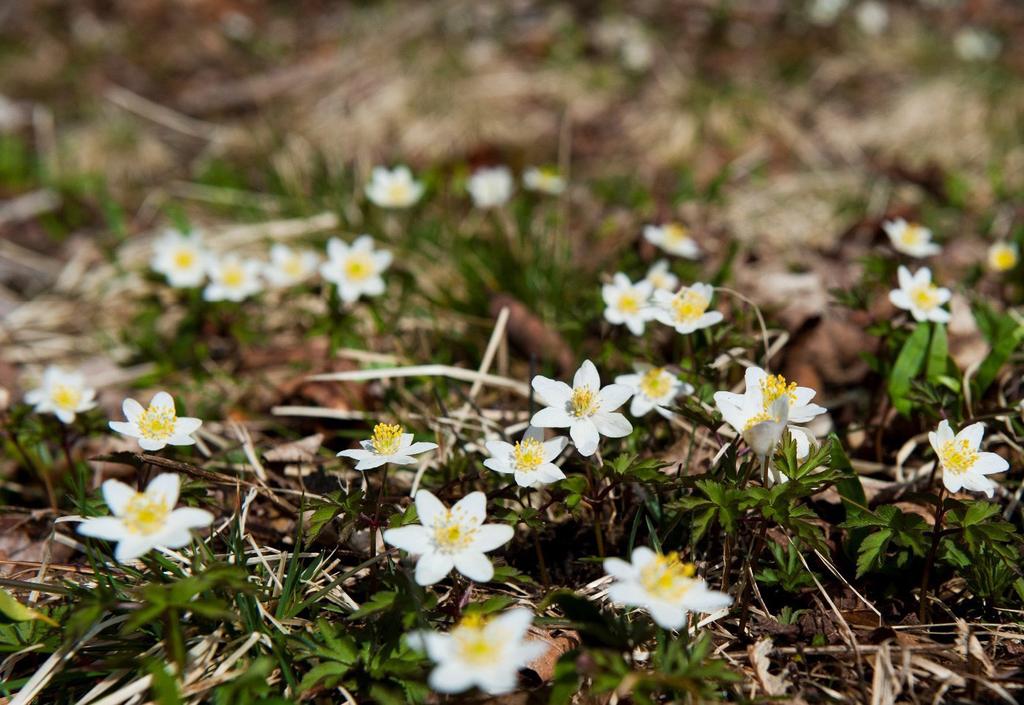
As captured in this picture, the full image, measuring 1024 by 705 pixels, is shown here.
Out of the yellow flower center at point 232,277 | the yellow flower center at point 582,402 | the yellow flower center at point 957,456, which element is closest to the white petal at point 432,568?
the yellow flower center at point 582,402

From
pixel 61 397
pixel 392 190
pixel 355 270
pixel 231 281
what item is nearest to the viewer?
pixel 61 397

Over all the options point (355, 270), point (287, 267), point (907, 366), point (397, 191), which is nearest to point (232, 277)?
point (287, 267)

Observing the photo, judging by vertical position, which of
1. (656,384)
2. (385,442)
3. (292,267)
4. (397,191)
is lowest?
(292,267)

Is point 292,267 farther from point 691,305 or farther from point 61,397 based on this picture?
point 691,305

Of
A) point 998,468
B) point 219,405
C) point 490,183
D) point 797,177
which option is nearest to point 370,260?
point 219,405

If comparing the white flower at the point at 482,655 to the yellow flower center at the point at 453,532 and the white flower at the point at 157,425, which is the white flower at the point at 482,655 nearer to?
the yellow flower center at the point at 453,532

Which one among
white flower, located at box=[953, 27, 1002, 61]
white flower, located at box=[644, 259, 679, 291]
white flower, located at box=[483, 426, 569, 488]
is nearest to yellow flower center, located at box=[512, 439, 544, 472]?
white flower, located at box=[483, 426, 569, 488]

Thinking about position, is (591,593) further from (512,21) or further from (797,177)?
(512,21)
